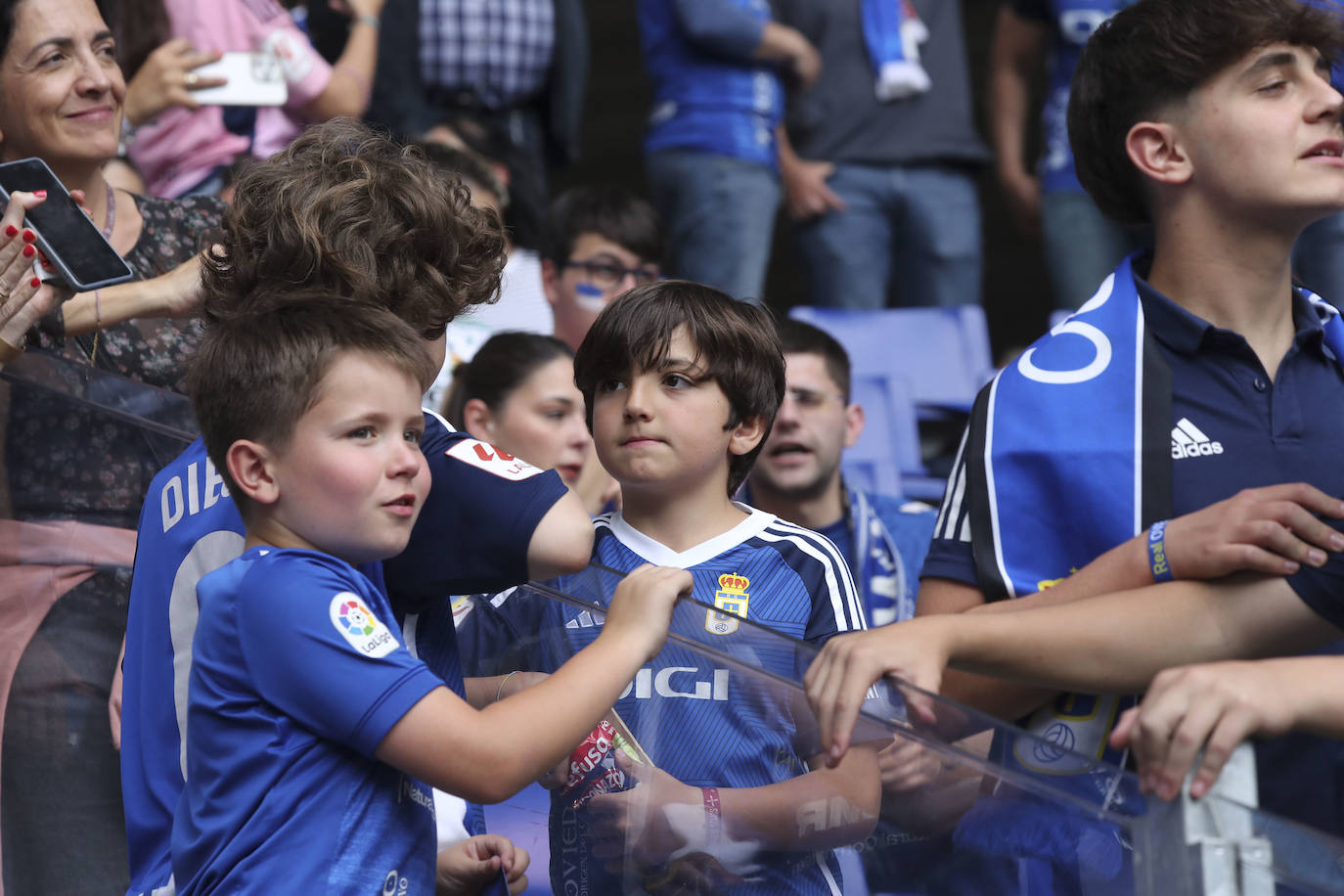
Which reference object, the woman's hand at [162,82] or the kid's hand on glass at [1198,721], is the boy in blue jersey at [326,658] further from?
the woman's hand at [162,82]

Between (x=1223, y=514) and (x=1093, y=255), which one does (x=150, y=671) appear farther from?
(x=1093, y=255)

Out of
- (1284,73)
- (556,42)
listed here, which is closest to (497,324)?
(556,42)

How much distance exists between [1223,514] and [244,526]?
1.09m

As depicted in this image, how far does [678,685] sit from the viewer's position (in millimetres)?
1653

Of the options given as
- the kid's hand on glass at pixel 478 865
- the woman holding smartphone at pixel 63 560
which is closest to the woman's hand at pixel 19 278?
the woman holding smartphone at pixel 63 560

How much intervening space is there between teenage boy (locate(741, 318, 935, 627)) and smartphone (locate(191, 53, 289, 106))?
142 cm

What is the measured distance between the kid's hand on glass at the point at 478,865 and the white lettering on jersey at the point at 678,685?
305mm

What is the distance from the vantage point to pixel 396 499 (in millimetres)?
1473

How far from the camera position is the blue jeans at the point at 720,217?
Answer: 4.61 meters

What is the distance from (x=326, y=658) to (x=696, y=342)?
109 centimetres

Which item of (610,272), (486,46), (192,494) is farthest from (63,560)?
Answer: (486,46)

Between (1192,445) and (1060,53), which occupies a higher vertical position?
(1192,445)

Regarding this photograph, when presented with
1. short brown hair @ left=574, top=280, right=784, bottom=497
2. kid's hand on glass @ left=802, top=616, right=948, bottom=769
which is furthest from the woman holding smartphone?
kid's hand on glass @ left=802, top=616, right=948, bottom=769

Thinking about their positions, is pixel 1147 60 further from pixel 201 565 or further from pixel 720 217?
pixel 720 217
